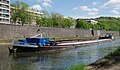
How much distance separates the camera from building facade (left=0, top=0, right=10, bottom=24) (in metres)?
122

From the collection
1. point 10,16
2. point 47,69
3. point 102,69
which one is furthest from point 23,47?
point 10,16

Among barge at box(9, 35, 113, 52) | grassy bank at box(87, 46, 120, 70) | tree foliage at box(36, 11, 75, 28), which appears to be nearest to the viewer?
grassy bank at box(87, 46, 120, 70)

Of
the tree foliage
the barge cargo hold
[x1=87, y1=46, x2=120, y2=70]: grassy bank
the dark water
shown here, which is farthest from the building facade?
[x1=87, y1=46, x2=120, y2=70]: grassy bank

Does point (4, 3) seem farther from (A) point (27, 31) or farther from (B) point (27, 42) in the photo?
(B) point (27, 42)

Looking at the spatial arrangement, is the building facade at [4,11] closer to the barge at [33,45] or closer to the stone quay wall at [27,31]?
the stone quay wall at [27,31]

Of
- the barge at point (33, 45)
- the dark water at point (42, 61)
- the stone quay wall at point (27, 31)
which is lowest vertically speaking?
the dark water at point (42, 61)

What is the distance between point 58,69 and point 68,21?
126 metres

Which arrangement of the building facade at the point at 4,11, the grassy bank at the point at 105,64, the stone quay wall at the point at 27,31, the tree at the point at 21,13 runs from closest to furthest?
the grassy bank at the point at 105,64 → the stone quay wall at the point at 27,31 → the tree at the point at 21,13 → the building facade at the point at 4,11

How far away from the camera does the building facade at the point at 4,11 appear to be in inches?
4815

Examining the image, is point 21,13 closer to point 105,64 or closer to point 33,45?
point 33,45

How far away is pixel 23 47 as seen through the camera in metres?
42.8

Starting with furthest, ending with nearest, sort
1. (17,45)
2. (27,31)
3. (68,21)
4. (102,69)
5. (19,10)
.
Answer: (68,21) → (19,10) → (27,31) → (17,45) → (102,69)

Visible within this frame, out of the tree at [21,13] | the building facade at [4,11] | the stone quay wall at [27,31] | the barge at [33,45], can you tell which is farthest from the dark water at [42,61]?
the building facade at [4,11]

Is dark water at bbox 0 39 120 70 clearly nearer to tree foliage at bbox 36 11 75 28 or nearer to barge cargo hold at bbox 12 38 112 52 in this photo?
barge cargo hold at bbox 12 38 112 52
